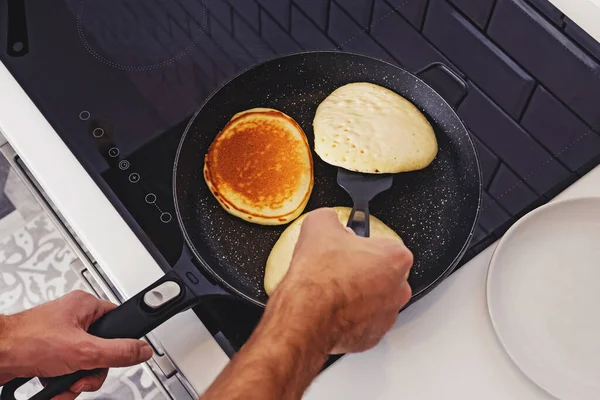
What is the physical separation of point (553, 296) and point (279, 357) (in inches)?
14.9

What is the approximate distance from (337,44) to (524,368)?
495mm

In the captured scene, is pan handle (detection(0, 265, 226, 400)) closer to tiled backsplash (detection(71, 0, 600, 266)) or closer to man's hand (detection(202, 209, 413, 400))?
man's hand (detection(202, 209, 413, 400))

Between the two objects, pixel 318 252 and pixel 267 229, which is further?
pixel 267 229

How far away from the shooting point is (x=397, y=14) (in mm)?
898

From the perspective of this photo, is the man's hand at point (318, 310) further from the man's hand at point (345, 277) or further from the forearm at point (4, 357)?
the forearm at point (4, 357)

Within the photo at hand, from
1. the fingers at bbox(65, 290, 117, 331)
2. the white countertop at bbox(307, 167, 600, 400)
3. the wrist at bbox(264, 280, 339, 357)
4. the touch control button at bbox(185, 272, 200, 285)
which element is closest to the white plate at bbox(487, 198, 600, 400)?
the white countertop at bbox(307, 167, 600, 400)

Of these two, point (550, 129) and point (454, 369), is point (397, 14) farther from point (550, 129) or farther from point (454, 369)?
point (454, 369)

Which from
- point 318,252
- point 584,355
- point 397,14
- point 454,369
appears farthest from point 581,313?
point 397,14

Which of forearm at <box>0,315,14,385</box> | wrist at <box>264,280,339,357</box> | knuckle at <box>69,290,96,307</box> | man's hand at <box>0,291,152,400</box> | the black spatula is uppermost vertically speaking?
wrist at <box>264,280,339,357</box>

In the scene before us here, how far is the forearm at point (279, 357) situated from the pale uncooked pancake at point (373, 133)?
26 cm

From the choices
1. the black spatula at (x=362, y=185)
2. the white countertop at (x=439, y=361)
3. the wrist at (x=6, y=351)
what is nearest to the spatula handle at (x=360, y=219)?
the black spatula at (x=362, y=185)

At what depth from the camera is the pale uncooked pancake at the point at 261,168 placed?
2.60ft

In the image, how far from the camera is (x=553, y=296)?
739mm

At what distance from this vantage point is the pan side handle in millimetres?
655
